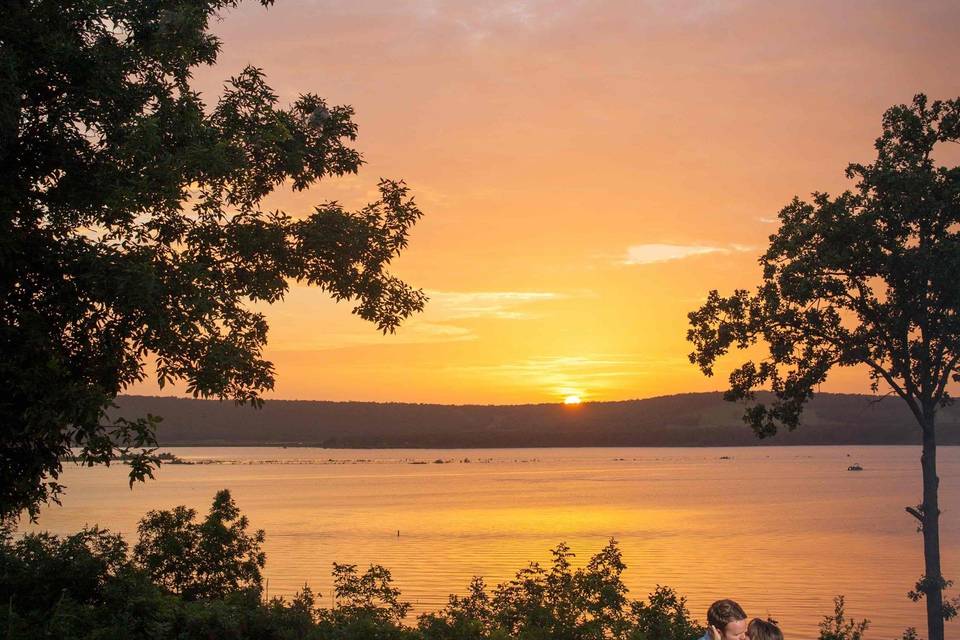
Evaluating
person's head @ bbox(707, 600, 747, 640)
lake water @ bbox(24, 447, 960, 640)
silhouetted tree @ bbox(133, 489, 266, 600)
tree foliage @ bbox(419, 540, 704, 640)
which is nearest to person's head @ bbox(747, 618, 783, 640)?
person's head @ bbox(707, 600, 747, 640)

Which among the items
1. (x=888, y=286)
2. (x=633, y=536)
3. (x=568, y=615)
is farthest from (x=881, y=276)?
(x=633, y=536)

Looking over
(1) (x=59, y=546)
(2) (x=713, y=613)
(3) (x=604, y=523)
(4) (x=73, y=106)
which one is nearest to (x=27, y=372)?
(4) (x=73, y=106)

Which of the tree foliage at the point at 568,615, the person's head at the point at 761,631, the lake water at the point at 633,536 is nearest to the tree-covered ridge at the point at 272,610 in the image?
the tree foliage at the point at 568,615

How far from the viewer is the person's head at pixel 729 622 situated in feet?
25.6

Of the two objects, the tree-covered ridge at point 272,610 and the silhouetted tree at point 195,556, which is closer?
the tree-covered ridge at point 272,610

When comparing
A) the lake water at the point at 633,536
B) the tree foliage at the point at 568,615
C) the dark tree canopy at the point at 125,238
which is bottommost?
the lake water at the point at 633,536

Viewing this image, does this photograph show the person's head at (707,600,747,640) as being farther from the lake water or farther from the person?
the lake water

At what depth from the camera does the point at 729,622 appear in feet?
25.6

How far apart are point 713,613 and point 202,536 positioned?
1578 centimetres

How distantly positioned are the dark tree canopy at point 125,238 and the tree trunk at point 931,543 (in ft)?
51.7

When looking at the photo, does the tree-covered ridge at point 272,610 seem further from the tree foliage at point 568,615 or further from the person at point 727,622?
the person at point 727,622

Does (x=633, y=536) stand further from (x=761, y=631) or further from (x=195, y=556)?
(x=761, y=631)

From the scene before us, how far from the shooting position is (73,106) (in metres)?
15.5

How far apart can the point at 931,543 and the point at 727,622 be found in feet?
68.6
